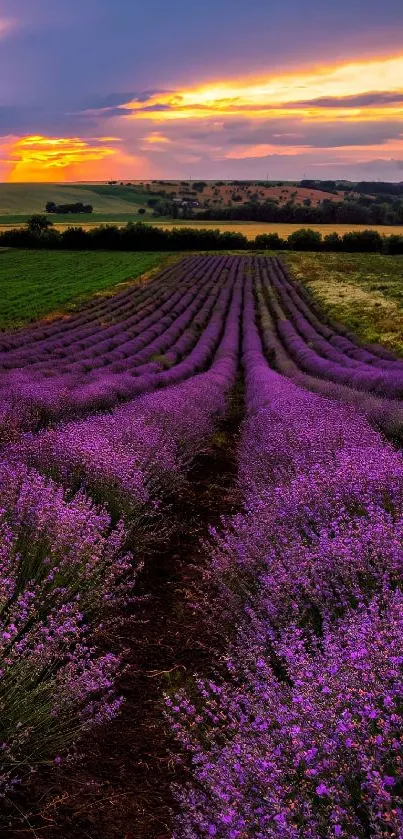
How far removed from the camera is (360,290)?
122ft

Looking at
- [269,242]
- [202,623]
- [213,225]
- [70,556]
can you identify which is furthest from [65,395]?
[213,225]

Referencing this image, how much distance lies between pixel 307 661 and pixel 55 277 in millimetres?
44034

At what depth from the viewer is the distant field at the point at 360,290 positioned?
25.0 meters

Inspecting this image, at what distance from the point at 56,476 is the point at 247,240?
231ft

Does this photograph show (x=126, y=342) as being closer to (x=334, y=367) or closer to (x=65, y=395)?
(x=334, y=367)

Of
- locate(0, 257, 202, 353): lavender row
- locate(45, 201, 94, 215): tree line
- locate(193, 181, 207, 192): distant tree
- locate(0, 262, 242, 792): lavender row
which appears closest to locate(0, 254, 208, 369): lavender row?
locate(0, 257, 202, 353): lavender row

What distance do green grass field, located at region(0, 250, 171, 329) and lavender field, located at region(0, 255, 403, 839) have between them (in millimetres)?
21911

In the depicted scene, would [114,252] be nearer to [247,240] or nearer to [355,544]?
[247,240]

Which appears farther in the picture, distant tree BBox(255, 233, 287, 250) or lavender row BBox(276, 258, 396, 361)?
distant tree BBox(255, 233, 287, 250)

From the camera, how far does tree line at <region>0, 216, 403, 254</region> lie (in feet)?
226

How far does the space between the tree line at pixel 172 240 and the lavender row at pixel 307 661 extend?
66.3 m

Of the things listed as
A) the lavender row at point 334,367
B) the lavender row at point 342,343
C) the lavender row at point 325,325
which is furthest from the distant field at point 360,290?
the lavender row at point 334,367

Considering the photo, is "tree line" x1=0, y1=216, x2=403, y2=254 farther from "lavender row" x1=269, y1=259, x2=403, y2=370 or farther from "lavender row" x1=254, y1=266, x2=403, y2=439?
"lavender row" x1=254, y1=266, x2=403, y2=439

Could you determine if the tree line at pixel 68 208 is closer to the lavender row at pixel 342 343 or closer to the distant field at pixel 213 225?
the distant field at pixel 213 225
